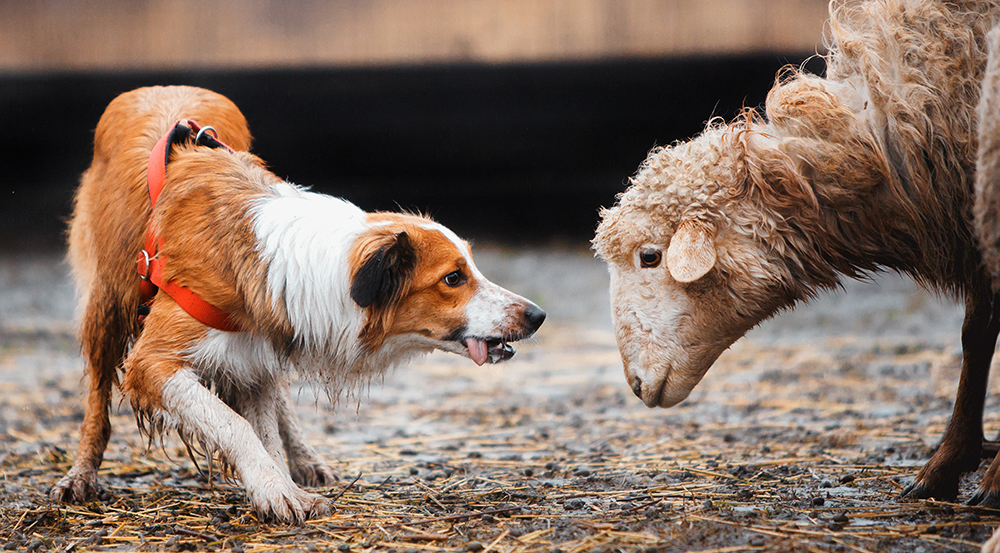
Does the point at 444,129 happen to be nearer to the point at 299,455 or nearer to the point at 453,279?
the point at 299,455

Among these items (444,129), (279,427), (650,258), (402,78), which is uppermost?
(402,78)

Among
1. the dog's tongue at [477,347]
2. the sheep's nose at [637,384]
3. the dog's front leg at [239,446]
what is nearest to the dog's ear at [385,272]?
the dog's tongue at [477,347]

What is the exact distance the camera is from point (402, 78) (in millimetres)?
9203

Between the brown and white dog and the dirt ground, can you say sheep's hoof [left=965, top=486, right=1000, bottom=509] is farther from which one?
the brown and white dog

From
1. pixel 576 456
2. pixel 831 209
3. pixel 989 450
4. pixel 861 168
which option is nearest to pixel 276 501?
pixel 576 456

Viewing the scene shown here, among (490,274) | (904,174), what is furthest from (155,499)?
(490,274)

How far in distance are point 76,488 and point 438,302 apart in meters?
1.80

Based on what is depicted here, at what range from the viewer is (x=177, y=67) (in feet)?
28.1

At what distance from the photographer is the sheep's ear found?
2.95 meters

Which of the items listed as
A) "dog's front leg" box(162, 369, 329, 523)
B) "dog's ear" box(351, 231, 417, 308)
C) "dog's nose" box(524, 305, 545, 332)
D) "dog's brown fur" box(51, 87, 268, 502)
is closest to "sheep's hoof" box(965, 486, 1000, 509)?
"dog's nose" box(524, 305, 545, 332)

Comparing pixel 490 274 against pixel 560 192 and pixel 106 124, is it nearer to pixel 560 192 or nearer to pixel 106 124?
pixel 560 192

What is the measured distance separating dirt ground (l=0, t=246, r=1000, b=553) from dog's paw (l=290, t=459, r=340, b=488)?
0.39ft

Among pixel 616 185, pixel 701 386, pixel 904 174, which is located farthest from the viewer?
pixel 616 185

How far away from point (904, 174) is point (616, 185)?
9599mm
